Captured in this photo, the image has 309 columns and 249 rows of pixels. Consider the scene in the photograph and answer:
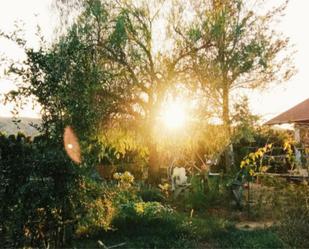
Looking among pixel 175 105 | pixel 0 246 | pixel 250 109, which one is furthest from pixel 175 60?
pixel 0 246

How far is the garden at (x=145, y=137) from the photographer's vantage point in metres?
6.39

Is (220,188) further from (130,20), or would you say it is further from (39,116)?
(130,20)

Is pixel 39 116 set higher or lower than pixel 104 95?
lower

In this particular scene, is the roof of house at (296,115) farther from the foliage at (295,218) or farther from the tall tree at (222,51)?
the foliage at (295,218)

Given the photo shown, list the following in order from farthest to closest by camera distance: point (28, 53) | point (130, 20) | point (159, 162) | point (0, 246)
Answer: point (159, 162) → point (130, 20) → point (28, 53) → point (0, 246)

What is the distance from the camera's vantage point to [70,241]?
279 inches

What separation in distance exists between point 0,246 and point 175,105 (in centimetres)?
1172

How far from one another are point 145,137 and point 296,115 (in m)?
9.16

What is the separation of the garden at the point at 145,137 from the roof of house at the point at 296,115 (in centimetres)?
191

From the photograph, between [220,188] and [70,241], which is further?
[220,188]

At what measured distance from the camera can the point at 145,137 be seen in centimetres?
1750

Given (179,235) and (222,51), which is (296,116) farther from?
(179,235)

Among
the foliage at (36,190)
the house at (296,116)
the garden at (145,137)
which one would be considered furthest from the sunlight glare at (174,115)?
the foliage at (36,190)

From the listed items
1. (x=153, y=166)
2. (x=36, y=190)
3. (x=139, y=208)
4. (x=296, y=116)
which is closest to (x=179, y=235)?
(x=139, y=208)
